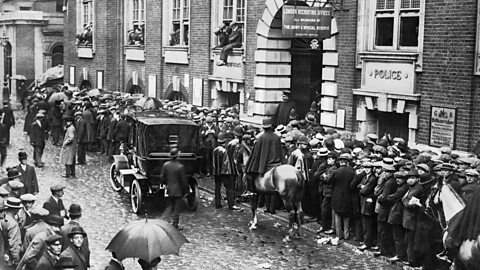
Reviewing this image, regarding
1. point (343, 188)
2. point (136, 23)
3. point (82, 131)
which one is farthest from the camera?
point (136, 23)

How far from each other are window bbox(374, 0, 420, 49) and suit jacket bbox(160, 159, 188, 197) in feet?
20.6

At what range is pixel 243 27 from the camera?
23906mm

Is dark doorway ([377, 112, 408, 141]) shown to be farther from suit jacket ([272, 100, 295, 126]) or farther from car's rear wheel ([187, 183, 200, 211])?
car's rear wheel ([187, 183, 200, 211])

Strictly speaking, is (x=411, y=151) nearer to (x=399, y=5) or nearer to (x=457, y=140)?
(x=457, y=140)

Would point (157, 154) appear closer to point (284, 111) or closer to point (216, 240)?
point (216, 240)

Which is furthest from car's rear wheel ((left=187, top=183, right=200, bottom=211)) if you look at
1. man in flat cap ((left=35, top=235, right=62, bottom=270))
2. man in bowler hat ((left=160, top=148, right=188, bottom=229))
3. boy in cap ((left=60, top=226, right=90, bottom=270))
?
man in flat cap ((left=35, top=235, right=62, bottom=270))

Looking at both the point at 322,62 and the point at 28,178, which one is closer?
the point at 28,178

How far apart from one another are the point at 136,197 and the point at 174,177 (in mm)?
1945

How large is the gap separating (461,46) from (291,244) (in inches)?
219

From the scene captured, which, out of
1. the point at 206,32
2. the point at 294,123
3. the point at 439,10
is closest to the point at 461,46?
the point at 439,10

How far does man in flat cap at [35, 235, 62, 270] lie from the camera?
7996 mm

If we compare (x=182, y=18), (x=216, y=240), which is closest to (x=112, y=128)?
(x=182, y=18)

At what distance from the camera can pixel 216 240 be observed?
46.0 feet

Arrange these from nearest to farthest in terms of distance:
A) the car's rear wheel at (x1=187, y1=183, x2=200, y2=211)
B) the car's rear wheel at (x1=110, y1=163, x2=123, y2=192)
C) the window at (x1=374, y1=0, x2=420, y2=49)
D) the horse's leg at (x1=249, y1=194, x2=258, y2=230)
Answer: the horse's leg at (x1=249, y1=194, x2=258, y2=230), the car's rear wheel at (x1=187, y1=183, x2=200, y2=211), the window at (x1=374, y1=0, x2=420, y2=49), the car's rear wheel at (x1=110, y1=163, x2=123, y2=192)
